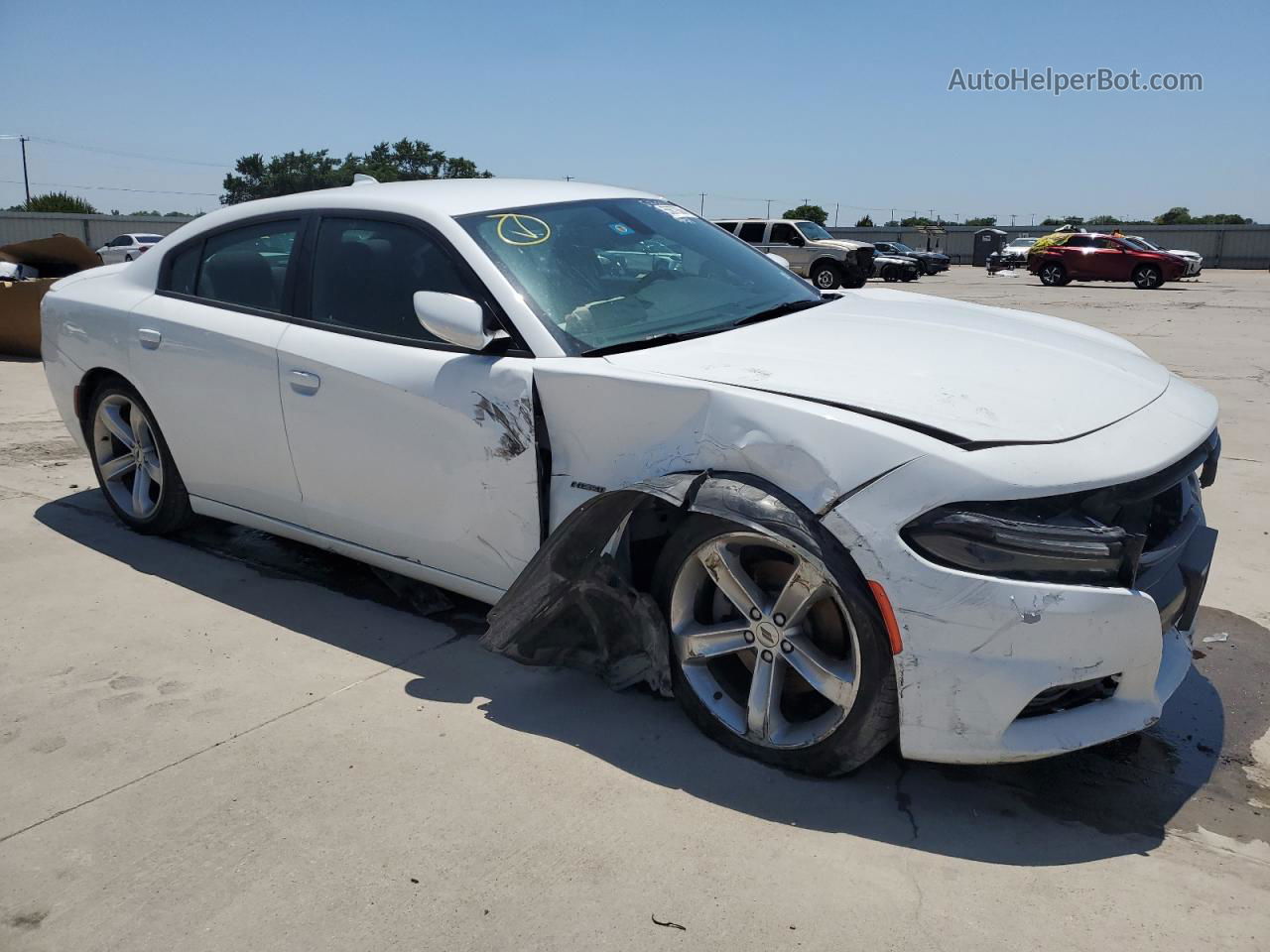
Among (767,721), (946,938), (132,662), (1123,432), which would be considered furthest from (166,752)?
(1123,432)

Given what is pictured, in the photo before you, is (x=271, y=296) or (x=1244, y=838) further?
(x=271, y=296)

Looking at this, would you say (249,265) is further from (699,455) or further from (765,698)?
(765,698)

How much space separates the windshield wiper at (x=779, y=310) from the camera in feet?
11.8

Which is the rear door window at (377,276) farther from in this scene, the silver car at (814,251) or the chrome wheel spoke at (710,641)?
the silver car at (814,251)

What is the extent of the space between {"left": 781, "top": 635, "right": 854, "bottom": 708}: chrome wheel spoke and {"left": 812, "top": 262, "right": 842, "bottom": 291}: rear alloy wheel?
24.9 m

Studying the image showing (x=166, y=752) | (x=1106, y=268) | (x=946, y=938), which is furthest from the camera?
(x=1106, y=268)

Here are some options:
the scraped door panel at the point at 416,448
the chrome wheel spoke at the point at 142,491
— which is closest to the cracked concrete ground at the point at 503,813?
the scraped door panel at the point at 416,448

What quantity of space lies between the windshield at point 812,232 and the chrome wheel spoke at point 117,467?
23.7 meters

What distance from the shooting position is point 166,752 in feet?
10.1

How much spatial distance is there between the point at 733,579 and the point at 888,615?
475 mm

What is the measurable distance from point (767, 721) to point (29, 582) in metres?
3.30

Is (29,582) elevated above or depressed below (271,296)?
below

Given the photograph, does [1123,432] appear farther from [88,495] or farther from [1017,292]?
[1017,292]

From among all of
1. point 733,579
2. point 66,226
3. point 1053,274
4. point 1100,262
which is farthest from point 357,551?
point 66,226
